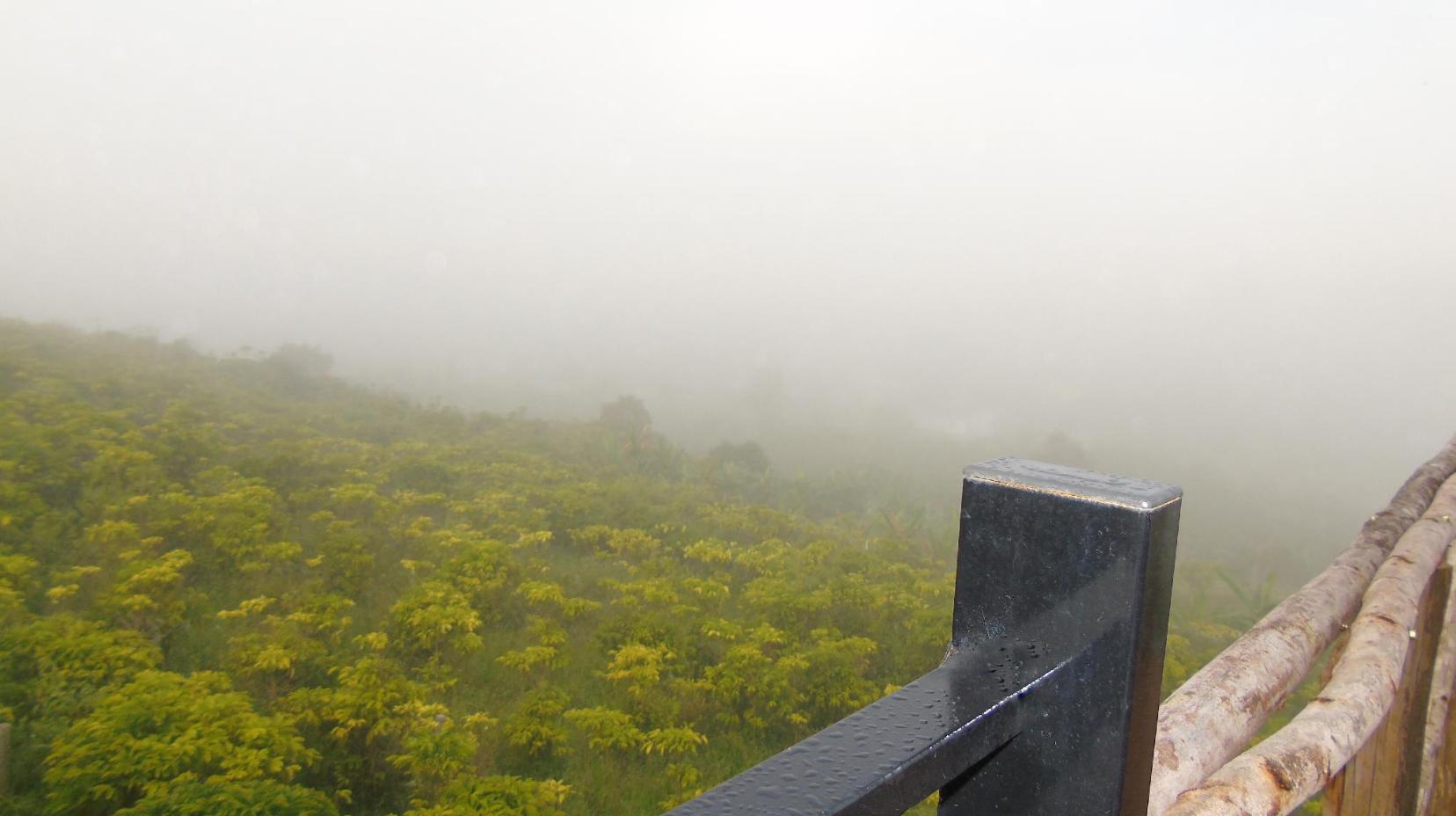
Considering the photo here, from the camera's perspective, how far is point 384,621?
18.5ft

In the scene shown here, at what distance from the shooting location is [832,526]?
11789mm

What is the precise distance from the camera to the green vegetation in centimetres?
369

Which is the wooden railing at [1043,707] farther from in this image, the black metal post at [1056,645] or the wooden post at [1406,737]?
the wooden post at [1406,737]

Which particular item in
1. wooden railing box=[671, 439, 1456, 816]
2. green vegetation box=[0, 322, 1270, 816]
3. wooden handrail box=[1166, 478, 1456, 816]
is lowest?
green vegetation box=[0, 322, 1270, 816]

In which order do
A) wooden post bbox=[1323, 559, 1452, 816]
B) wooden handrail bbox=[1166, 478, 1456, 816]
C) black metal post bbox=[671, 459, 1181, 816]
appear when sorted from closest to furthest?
black metal post bbox=[671, 459, 1181, 816] → wooden handrail bbox=[1166, 478, 1456, 816] → wooden post bbox=[1323, 559, 1452, 816]

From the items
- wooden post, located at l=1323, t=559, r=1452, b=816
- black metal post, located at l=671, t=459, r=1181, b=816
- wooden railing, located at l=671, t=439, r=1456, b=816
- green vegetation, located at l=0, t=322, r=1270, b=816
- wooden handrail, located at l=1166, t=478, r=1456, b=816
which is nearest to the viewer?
wooden railing, located at l=671, t=439, r=1456, b=816

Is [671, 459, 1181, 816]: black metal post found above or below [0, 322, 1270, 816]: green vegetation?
above

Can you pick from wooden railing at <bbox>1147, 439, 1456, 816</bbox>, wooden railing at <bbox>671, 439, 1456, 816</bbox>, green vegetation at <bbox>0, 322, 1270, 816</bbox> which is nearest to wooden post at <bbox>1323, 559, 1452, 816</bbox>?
wooden railing at <bbox>1147, 439, 1456, 816</bbox>

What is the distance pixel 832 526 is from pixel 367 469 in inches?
239

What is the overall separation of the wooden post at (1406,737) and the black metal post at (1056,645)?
4.80ft

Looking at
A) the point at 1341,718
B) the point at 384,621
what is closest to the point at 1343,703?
the point at 1341,718

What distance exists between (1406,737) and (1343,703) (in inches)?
30.9

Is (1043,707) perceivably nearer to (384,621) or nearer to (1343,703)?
(1343,703)

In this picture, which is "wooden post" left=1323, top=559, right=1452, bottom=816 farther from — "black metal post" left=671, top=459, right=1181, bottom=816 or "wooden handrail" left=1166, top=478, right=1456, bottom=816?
"black metal post" left=671, top=459, right=1181, bottom=816
